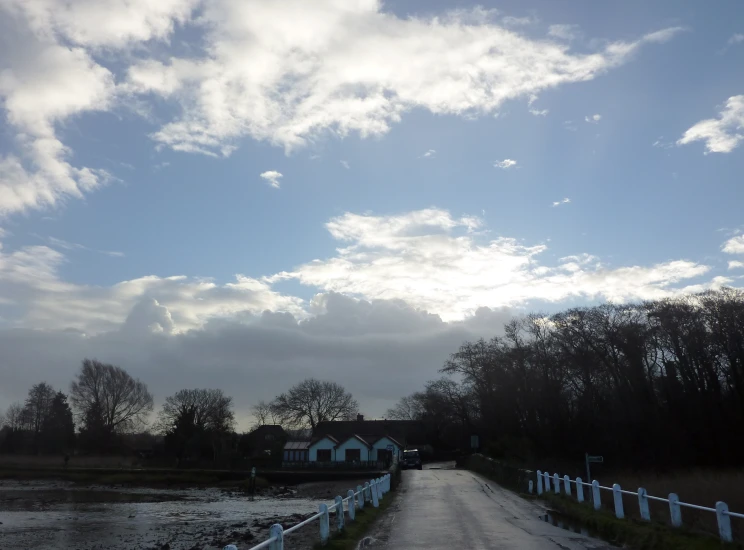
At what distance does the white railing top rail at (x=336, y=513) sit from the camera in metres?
7.71

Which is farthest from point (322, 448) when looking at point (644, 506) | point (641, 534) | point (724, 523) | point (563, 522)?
point (724, 523)

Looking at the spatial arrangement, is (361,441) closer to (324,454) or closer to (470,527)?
(324,454)

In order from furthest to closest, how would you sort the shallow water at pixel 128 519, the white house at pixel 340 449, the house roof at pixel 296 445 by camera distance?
the house roof at pixel 296 445, the white house at pixel 340 449, the shallow water at pixel 128 519

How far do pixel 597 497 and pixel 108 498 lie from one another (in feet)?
110

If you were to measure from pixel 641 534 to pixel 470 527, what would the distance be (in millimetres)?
3932

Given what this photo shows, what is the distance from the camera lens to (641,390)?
48.4 meters

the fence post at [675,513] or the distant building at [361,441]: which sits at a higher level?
the distant building at [361,441]

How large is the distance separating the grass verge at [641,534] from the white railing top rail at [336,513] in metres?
5.19

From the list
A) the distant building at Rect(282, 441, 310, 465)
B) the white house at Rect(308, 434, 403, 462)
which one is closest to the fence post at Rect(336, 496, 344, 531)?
the white house at Rect(308, 434, 403, 462)

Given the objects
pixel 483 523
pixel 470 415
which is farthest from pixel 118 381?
pixel 483 523

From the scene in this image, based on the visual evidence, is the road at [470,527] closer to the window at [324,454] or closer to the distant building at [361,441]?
the distant building at [361,441]

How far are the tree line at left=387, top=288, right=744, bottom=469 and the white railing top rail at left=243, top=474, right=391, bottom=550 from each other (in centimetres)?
2515

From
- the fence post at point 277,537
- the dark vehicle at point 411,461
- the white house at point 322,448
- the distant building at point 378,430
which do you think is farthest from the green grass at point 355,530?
the distant building at point 378,430

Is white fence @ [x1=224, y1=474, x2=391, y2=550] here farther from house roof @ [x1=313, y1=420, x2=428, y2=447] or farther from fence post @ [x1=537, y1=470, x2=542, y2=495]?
house roof @ [x1=313, y1=420, x2=428, y2=447]
